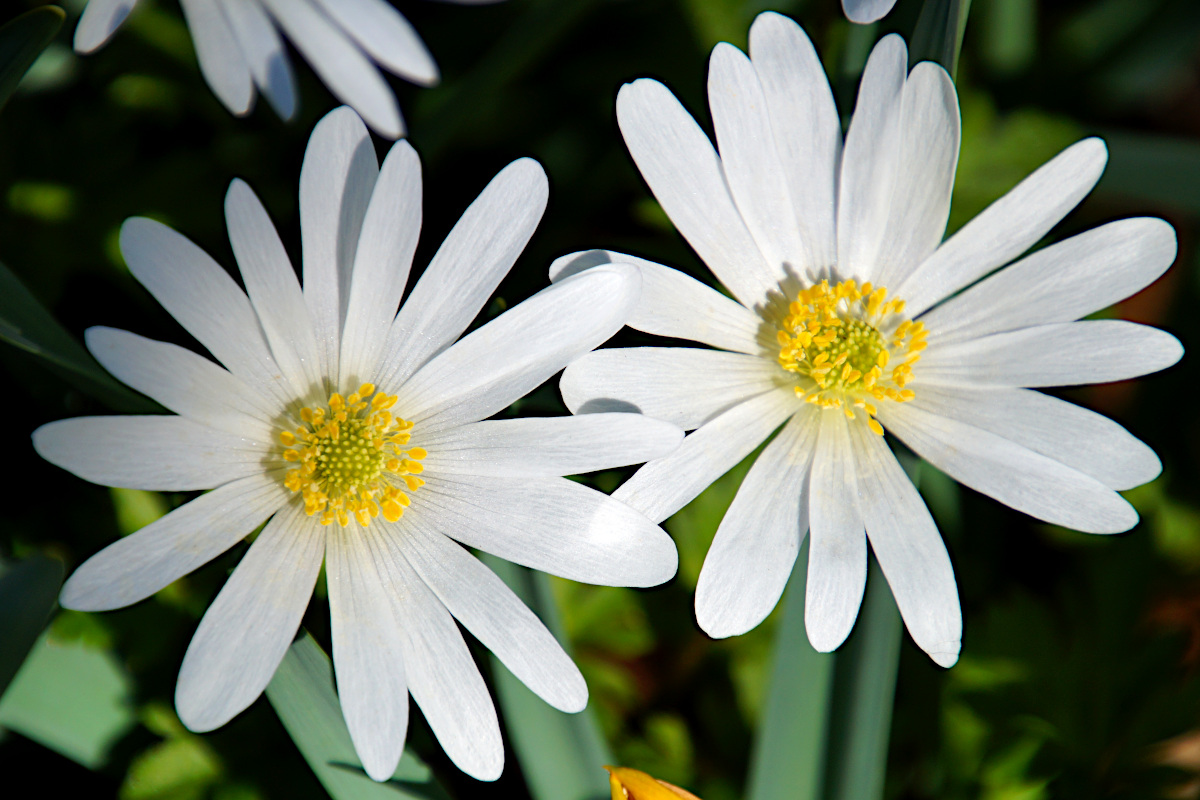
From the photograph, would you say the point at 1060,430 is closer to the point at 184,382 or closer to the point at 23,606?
the point at 184,382

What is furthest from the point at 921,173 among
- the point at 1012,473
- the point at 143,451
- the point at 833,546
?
the point at 143,451

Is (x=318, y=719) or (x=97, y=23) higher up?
(x=97, y=23)

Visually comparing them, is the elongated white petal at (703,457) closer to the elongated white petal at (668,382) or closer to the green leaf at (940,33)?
the elongated white petal at (668,382)

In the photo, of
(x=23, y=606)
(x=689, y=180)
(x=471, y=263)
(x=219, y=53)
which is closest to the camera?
(x=23, y=606)

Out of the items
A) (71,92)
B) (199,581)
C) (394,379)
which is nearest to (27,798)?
(199,581)

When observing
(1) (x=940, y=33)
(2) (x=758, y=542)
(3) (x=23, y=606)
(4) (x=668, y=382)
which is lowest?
(3) (x=23, y=606)

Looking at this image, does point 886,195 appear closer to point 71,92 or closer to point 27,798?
point 71,92
